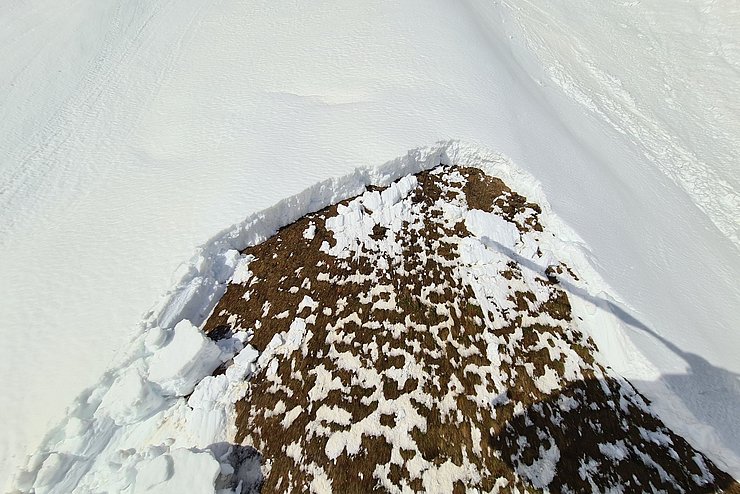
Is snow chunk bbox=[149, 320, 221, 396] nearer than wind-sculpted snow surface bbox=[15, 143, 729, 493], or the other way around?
wind-sculpted snow surface bbox=[15, 143, 729, 493]

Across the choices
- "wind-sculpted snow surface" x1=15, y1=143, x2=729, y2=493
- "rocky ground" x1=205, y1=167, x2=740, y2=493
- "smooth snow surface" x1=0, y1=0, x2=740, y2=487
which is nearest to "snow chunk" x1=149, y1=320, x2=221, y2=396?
"wind-sculpted snow surface" x1=15, y1=143, x2=729, y2=493

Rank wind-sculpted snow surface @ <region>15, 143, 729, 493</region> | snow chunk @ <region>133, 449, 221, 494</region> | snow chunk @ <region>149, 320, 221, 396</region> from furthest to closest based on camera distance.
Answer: snow chunk @ <region>149, 320, 221, 396</region> < wind-sculpted snow surface @ <region>15, 143, 729, 493</region> < snow chunk @ <region>133, 449, 221, 494</region>

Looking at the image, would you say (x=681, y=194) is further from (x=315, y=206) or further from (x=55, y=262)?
(x=55, y=262)

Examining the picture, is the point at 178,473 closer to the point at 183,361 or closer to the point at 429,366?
the point at 183,361

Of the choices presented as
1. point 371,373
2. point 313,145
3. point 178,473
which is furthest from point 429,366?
point 313,145

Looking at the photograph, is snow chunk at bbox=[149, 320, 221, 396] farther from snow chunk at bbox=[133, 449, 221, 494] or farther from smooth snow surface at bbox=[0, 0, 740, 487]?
snow chunk at bbox=[133, 449, 221, 494]

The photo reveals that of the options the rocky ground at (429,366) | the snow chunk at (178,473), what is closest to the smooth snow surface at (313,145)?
the rocky ground at (429,366)
